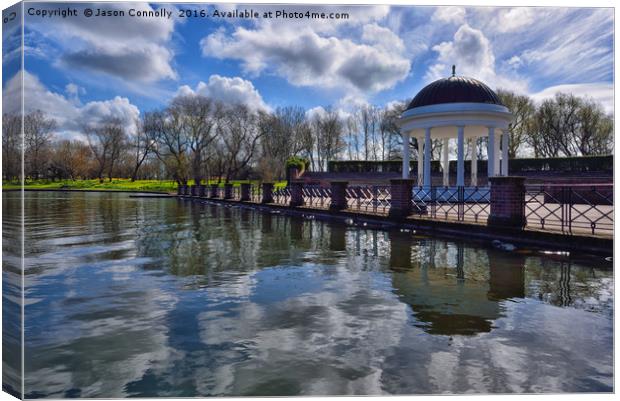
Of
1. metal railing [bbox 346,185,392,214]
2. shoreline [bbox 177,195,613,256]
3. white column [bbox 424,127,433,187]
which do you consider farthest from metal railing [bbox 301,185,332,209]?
white column [bbox 424,127,433,187]

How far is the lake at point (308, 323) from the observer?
2.72 metres

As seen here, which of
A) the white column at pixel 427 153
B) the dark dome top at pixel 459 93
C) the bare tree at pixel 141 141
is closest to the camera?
the bare tree at pixel 141 141

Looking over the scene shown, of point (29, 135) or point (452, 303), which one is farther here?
point (452, 303)

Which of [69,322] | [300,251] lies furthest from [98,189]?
[69,322]

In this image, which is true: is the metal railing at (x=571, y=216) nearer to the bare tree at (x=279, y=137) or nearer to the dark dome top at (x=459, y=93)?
the dark dome top at (x=459, y=93)

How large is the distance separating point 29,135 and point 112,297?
8.55ft

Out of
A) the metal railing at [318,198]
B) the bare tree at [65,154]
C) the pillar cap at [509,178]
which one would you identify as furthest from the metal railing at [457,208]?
the bare tree at [65,154]

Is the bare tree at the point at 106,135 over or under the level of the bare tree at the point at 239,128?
under

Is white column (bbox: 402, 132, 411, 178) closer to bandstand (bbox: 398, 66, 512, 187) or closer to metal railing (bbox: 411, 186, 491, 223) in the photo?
bandstand (bbox: 398, 66, 512, 187)

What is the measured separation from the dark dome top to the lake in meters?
13.6

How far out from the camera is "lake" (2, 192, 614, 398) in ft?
8.93

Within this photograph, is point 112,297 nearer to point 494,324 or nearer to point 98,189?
point 494,324

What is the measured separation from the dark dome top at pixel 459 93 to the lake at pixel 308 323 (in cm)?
1358

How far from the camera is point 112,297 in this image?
16.3 feet
